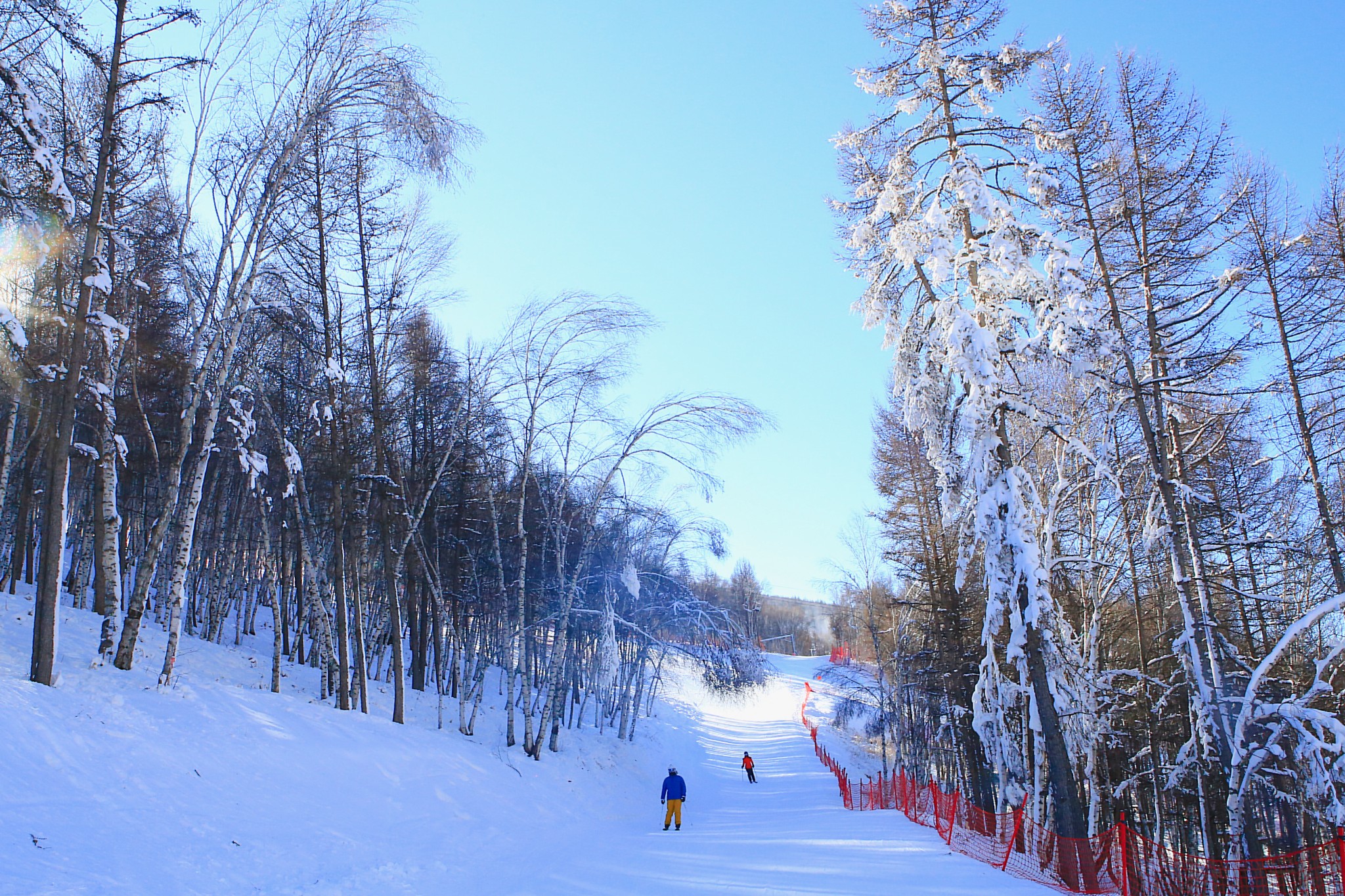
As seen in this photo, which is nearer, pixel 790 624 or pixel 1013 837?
pixel 1013 837

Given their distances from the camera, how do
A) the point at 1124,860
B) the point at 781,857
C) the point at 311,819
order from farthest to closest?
1. the point at 781,857
2. the point at 311,819
3. the point at 1124,860

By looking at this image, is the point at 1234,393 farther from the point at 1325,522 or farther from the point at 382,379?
the point at 382,379

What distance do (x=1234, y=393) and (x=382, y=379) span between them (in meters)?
15.7

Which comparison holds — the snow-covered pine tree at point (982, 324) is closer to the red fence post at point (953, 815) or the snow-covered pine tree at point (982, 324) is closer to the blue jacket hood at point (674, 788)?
the red fence post at point (953, 815)

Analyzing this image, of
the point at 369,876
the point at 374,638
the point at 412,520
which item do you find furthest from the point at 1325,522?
the point at 374,638

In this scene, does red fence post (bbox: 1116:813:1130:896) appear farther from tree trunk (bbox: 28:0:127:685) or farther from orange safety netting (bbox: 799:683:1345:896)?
tree trunk (bbox: 28:0:127:685)

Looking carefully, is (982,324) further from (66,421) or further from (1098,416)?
(66,421)

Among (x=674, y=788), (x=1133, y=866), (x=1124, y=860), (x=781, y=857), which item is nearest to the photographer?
(x=1124, y=860)

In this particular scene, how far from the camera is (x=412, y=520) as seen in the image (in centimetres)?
1678

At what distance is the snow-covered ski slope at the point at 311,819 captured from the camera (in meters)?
6.45

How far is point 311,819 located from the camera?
9.10 m

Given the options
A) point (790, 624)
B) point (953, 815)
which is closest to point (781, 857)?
point (953, 815)

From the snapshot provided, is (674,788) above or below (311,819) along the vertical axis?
below

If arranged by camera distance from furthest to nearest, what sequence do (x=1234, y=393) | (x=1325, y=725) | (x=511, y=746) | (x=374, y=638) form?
(x=374, y=638), (x=511, y=746), (x=1234, y=393), (x=1325, y=725)
